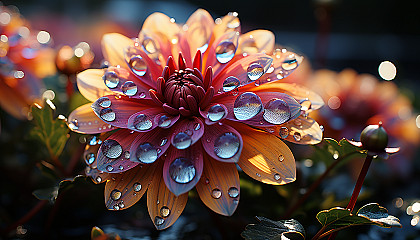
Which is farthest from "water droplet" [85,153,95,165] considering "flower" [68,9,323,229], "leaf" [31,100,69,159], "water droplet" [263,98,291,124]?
"water droplet" [263,98,291,124]

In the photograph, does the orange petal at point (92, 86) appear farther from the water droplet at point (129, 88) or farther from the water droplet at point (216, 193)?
the water droplet at point (216, 193)

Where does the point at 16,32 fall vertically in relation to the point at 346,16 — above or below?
above

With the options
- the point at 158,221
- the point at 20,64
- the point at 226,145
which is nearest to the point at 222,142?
the point at 226,145

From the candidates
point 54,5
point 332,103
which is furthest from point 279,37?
point 332,103

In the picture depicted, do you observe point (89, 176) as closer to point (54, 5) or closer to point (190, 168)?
point (190, 168)

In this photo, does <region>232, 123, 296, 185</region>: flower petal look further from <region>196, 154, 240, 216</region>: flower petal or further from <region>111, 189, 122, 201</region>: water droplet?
<region>111, 189, 122, 201</region>: water droplet
